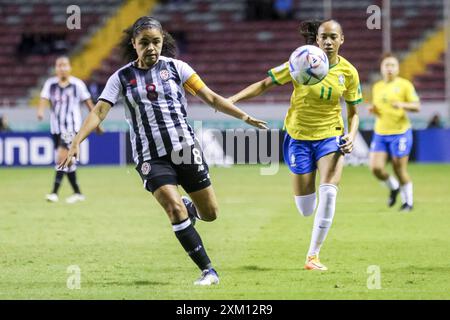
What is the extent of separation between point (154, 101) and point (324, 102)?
1.84 m

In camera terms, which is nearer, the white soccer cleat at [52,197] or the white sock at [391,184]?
the white sock at [391,184]

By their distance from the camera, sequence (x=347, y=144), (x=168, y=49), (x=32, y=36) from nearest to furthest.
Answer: (x=168, y=49) < (x=347, y=144) < (x=32, y=36)

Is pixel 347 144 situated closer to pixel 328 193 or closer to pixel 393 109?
pixel 328 193

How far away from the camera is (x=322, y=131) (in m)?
8.98

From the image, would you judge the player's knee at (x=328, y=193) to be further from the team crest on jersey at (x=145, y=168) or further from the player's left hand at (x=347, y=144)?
the team crest on jersey at (x=145, y=168)

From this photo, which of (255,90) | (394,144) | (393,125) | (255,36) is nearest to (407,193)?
(394,144)

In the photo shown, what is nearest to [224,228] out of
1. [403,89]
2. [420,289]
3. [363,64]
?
[403,89]

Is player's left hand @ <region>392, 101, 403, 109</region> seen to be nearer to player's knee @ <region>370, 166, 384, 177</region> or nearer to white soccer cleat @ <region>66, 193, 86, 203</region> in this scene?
player's knee @ <region>370, 166, 384, 177</region>

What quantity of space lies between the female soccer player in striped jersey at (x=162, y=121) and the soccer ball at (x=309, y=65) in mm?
796

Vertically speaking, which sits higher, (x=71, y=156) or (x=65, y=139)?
(x=71, y=156)

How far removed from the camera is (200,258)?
7801mm

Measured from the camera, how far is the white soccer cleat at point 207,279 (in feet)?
25.3

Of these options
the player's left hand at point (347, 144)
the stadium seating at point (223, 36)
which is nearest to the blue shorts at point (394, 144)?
the player's left hand at point (347, 144)

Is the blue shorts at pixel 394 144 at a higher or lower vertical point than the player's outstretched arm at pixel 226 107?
lower
